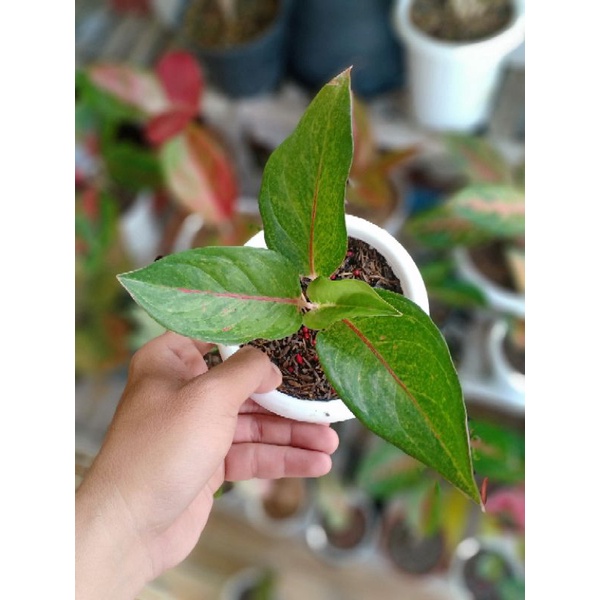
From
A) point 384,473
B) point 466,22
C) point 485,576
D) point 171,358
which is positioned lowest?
point 485,576

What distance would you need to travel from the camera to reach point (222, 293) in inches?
18.5

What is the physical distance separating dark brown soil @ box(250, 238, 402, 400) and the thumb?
4 centimetres

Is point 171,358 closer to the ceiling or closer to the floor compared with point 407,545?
closer to the ceiling

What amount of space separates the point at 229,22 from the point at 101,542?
2.93 feet

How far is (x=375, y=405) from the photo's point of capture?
0.46m

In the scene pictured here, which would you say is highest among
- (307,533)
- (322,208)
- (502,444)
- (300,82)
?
(322,208)

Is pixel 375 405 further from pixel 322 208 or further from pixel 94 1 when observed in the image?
pixel 94 1

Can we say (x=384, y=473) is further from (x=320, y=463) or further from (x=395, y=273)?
(x=395, y=273)

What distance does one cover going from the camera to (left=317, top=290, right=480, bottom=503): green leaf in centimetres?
42

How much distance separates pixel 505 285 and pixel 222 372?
655 millimetres

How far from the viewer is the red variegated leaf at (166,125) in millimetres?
988

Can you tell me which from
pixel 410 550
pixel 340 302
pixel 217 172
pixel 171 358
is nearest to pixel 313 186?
pixel 340 302

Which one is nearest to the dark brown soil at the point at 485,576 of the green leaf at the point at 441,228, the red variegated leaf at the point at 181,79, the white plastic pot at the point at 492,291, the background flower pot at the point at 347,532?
the background flower pot at the point at 347,532

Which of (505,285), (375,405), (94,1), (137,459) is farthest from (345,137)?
(94,1)
